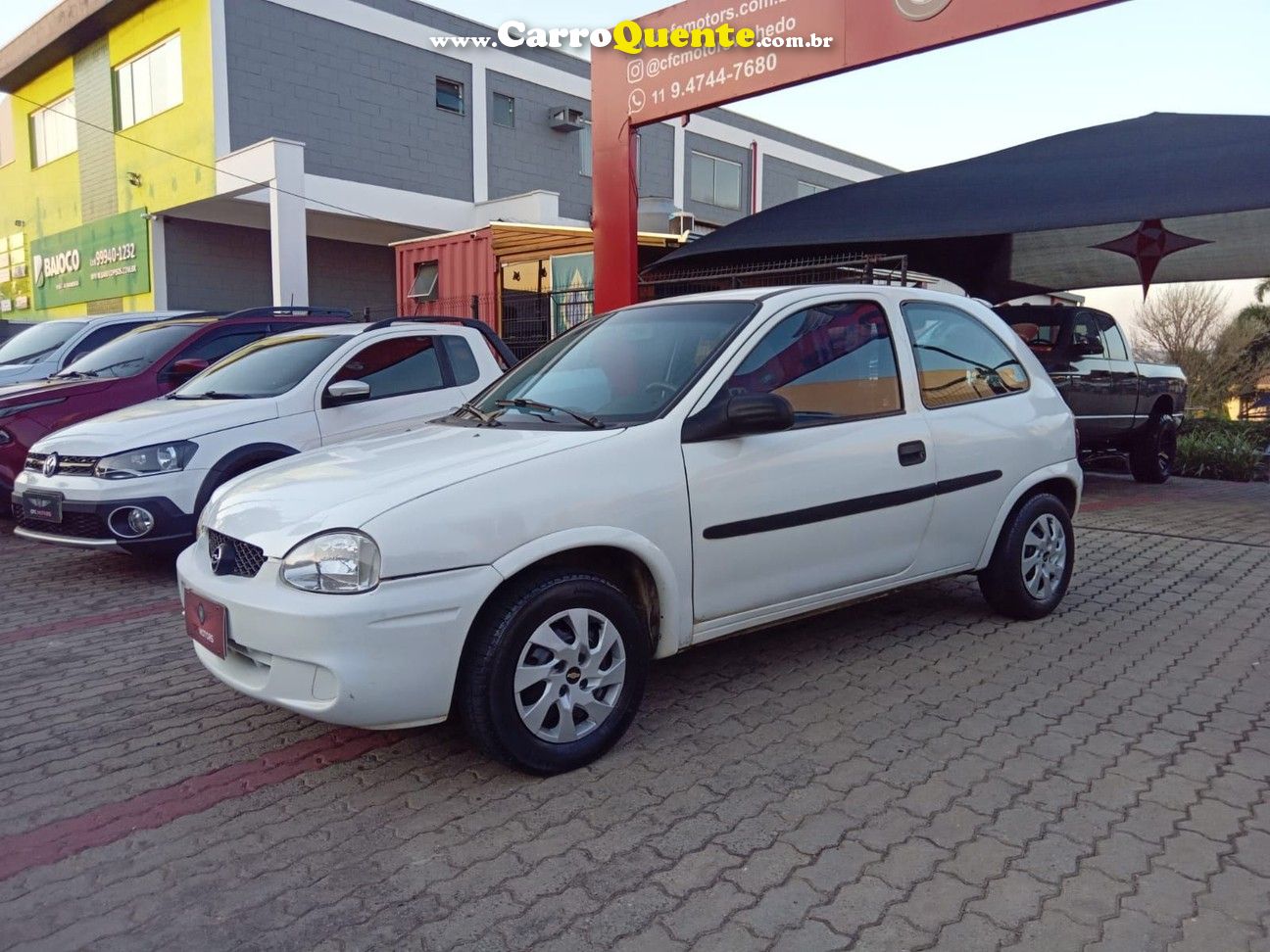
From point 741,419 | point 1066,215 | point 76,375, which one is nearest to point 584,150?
point 1066,215

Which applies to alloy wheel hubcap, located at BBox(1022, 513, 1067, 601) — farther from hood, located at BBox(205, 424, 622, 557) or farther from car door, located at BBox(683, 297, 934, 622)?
hood, located at BBox(205, 424, 622, 557)

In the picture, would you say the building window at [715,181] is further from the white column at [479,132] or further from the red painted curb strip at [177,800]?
the red painted curb strip at [177,800]

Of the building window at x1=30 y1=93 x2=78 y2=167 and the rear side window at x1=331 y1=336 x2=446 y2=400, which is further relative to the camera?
the building window at x1=30 y1=93 x2=78 y2=167

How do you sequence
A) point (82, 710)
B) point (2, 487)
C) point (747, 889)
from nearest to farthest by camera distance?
point (747, 889)
point (82, 710)
point (2, 487)

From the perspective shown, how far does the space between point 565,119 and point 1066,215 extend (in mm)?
15810

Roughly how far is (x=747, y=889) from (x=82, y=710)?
288 cm

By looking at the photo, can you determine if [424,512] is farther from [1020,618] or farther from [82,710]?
[1020,618]

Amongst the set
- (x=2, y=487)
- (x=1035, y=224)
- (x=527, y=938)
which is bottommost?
(x=527, y=938)

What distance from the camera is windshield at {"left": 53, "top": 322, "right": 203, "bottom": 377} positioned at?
7.38m

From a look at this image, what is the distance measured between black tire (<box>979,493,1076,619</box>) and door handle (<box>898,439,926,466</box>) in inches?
34.3

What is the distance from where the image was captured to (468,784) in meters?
3.13

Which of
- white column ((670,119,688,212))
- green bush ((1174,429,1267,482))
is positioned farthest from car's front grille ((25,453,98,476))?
white column ((670,119,688,212))

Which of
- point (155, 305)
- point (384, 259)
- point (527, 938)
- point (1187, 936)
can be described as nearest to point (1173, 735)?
point (1187, 936)

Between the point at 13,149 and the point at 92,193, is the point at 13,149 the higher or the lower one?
the higher one
